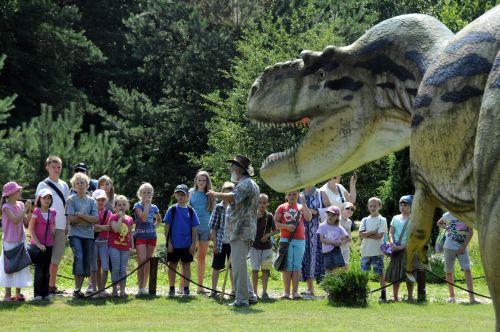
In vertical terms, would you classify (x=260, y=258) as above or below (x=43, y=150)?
below

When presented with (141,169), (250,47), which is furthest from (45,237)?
(141,169)

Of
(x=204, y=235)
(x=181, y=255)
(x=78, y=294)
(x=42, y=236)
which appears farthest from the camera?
(x=204, y=235)

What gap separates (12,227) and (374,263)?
5.37 meters

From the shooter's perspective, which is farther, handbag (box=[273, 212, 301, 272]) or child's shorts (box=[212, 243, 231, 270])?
child's shorts (box=[212, 243, 231, 270])

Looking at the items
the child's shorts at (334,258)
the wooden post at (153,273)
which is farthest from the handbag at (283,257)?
the wooden post at (153,273)

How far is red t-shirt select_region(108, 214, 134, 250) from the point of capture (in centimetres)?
1325

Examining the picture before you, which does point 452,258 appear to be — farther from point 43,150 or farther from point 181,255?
point 43,150

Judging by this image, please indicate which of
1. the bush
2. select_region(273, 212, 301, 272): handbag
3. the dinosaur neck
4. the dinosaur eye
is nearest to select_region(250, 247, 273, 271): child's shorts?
select_region(273, 212, 301, 272): handbag

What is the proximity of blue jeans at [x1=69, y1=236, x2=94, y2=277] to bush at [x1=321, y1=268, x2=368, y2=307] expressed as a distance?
3.24 meters

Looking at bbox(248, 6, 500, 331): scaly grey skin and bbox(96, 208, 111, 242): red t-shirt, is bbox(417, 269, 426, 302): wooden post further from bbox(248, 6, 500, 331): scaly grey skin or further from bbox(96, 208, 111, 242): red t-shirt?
Result: bbox(248, 6, 500, 331): scaly grey skin

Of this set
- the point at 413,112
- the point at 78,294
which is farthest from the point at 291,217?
the point at 413,112

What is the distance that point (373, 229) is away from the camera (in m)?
14.0

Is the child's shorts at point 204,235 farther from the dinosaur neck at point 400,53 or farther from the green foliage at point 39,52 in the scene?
the green foliage at point 39,52

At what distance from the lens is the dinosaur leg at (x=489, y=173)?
9.20 feet
